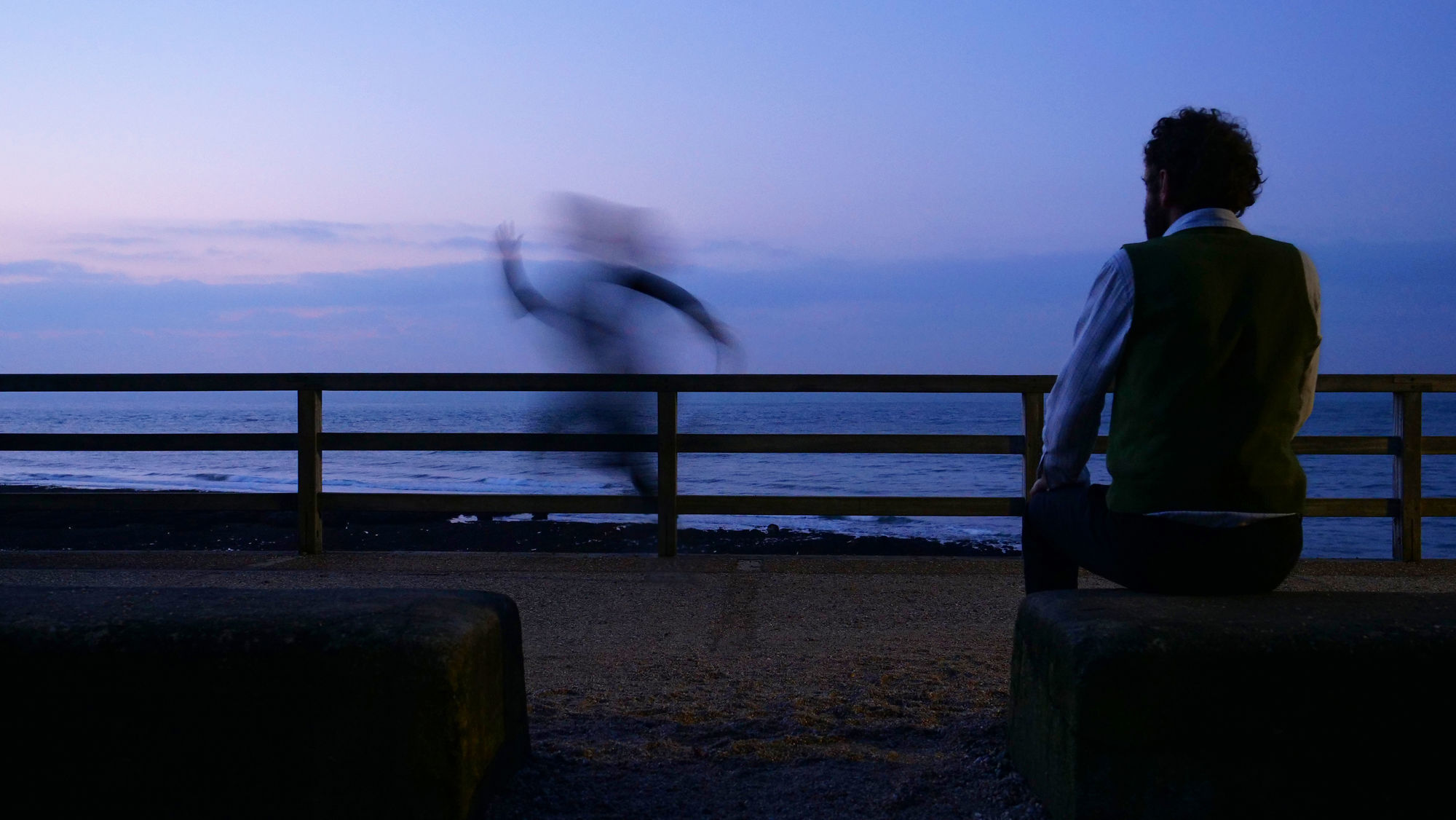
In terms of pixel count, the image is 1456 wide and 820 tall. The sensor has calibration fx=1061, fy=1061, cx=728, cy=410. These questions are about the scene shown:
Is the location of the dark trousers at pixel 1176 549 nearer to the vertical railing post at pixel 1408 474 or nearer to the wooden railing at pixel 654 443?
the wooden railing at pixel 654 443

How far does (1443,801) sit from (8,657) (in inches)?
98.3

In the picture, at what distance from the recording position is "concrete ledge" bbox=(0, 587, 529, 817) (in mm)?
1847

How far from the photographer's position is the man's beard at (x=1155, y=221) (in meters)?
2.31

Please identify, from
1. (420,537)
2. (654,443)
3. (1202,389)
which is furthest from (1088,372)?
(420,537)

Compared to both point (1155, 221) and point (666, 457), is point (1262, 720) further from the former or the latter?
point (666, 457)

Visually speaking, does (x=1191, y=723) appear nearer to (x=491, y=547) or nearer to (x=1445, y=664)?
(x=1445, y=664)

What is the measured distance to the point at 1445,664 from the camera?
1785mm

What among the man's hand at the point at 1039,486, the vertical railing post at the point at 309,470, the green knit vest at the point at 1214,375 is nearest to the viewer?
the green knit vest at the point at 1214,375

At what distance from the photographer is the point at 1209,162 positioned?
2.17 metres

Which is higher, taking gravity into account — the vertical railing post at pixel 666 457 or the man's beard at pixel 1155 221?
the man's beard at pixel 1155 221

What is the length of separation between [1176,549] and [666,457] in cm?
361

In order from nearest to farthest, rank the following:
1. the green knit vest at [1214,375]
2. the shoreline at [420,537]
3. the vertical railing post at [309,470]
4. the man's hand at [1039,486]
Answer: the green knit vest at [1214,375] → the man's hand at [1039,486] → the vertical railing post at [309,470] → the shoreline at [420,537]

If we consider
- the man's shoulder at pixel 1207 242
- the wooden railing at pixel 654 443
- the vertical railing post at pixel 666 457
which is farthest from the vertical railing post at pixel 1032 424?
the man's shoulder at pixel 1207 242

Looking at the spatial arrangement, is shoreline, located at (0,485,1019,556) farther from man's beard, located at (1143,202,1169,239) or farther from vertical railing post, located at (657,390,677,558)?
man's beard, located at (1143,202,1169,239)
